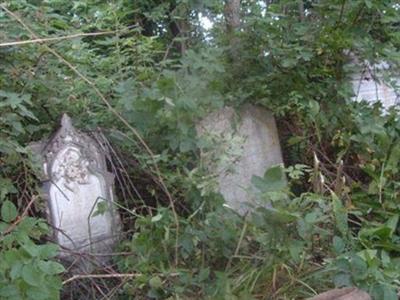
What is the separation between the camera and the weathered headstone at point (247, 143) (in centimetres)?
277

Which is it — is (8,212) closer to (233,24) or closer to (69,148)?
(69,148)

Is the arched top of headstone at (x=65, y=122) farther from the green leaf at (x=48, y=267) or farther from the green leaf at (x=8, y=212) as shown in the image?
the green leaf at (x=48, y=267)

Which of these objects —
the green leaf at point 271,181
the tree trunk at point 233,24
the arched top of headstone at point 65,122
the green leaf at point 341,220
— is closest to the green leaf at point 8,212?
the green leaf at point 271,181

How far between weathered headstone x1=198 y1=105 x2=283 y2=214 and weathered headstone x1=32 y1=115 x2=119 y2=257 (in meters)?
0.55

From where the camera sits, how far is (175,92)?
2.14 meters

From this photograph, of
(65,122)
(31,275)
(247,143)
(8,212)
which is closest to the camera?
(31,275)

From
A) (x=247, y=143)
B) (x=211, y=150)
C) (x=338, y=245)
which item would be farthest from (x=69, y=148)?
→ (x=338, y=245)

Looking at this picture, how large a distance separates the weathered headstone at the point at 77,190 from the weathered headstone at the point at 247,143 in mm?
549

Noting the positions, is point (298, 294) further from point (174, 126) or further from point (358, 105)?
point (358, 105)

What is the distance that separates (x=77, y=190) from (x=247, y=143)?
2.99ft

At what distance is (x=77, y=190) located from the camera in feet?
8.42

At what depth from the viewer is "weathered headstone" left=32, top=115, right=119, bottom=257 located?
8.15ft

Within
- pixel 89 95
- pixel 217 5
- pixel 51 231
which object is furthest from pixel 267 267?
pixel 217 5

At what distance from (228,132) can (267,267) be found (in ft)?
2.77
